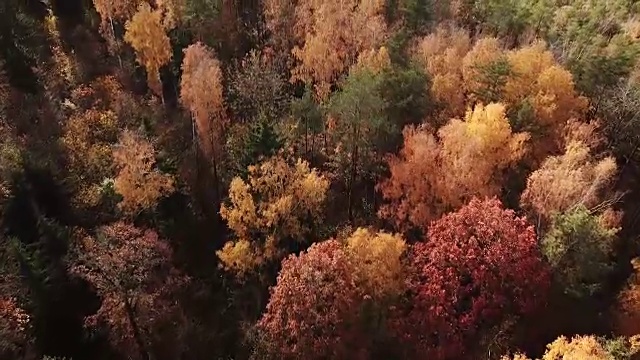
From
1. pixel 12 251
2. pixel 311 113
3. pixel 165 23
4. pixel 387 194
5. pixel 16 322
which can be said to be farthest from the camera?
pixel 165 23

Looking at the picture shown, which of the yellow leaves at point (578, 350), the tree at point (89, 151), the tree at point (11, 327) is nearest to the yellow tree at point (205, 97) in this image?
the tree at point (89, 151)

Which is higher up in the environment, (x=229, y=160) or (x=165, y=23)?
(x=165, y=23)

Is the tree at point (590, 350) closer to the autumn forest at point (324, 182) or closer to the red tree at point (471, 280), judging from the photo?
the autumn forest at point (324, 182)

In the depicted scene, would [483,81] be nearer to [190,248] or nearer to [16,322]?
[190,248]

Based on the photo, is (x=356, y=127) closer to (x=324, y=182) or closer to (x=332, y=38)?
(x=324, y=182)

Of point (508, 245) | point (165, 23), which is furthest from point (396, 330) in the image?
point (165, 23)

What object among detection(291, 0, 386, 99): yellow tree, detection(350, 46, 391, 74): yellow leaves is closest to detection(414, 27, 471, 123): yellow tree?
detection(350, 46, 391, 74): yellow leaves

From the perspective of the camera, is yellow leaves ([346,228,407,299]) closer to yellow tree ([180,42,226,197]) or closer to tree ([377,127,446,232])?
tree ([377,127,446,232])

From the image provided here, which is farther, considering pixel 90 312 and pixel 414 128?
pixel 414 128

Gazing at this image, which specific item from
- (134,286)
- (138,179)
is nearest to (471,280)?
(134,286)
